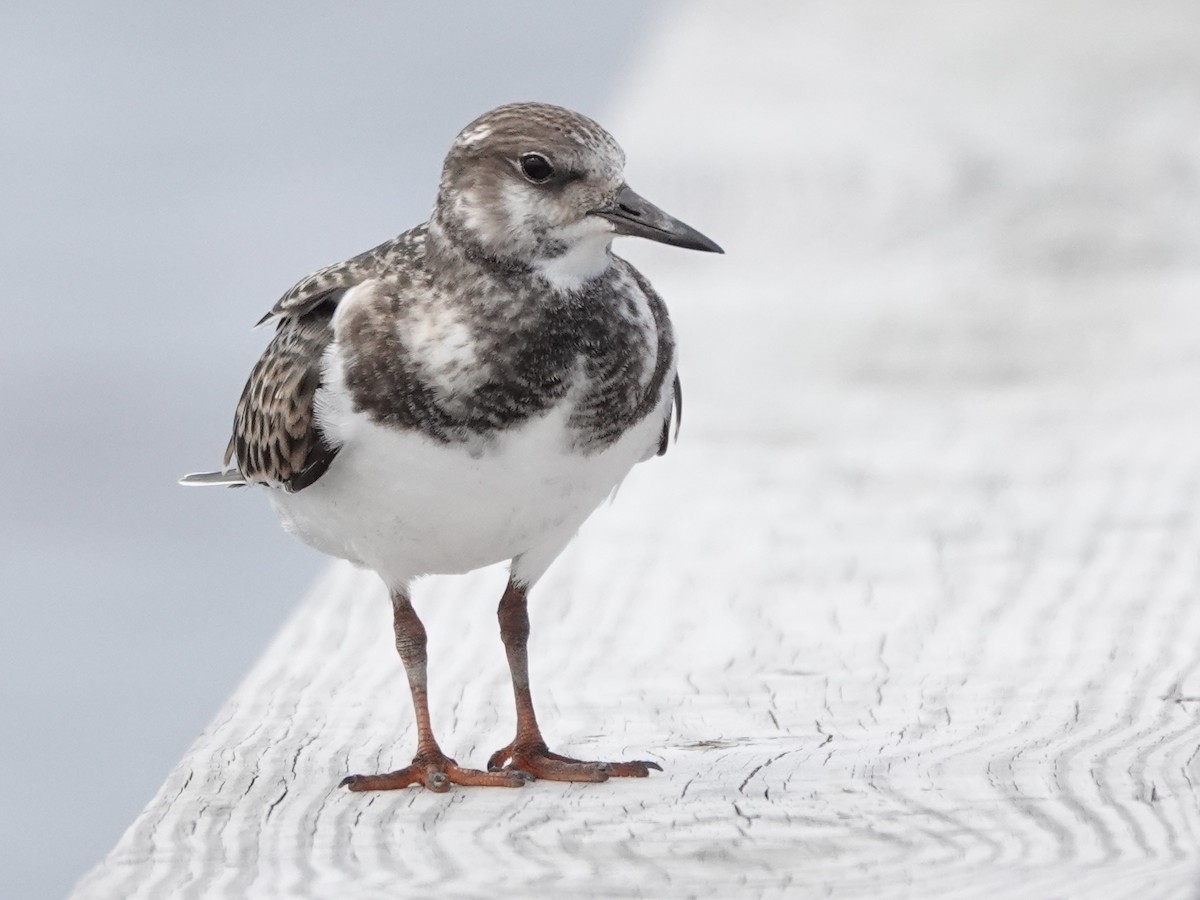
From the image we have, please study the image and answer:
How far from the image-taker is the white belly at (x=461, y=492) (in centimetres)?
316

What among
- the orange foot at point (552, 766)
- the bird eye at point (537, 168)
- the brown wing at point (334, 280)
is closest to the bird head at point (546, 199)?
the bird eye at point (537, 168)

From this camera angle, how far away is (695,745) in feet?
9.64

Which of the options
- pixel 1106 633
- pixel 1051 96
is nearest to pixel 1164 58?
pixel 1051 96

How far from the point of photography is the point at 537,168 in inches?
126

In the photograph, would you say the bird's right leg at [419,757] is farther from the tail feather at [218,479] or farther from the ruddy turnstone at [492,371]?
the tail feather at [218,479]

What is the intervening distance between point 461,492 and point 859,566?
0.75 metres

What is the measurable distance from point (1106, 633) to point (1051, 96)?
84.6 inches

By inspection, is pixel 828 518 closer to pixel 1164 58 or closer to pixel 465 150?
pixel 465 150

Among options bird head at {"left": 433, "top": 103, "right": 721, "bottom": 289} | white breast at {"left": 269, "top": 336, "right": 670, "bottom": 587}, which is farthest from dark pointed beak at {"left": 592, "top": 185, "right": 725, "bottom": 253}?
white breast at {"left": 269, "top": 336, "right": 670, "bottom": 587}

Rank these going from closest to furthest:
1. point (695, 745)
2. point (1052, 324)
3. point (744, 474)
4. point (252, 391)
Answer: point (695, 745), point (252, 391), point (744, 474), point (1052, 324)

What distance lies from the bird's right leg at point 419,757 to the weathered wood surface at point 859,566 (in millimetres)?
58

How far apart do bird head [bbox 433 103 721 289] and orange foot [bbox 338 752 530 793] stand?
75 cm

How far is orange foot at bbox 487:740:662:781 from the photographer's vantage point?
9.25 feet

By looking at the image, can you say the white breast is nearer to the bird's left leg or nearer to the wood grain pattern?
the bird's left leg
